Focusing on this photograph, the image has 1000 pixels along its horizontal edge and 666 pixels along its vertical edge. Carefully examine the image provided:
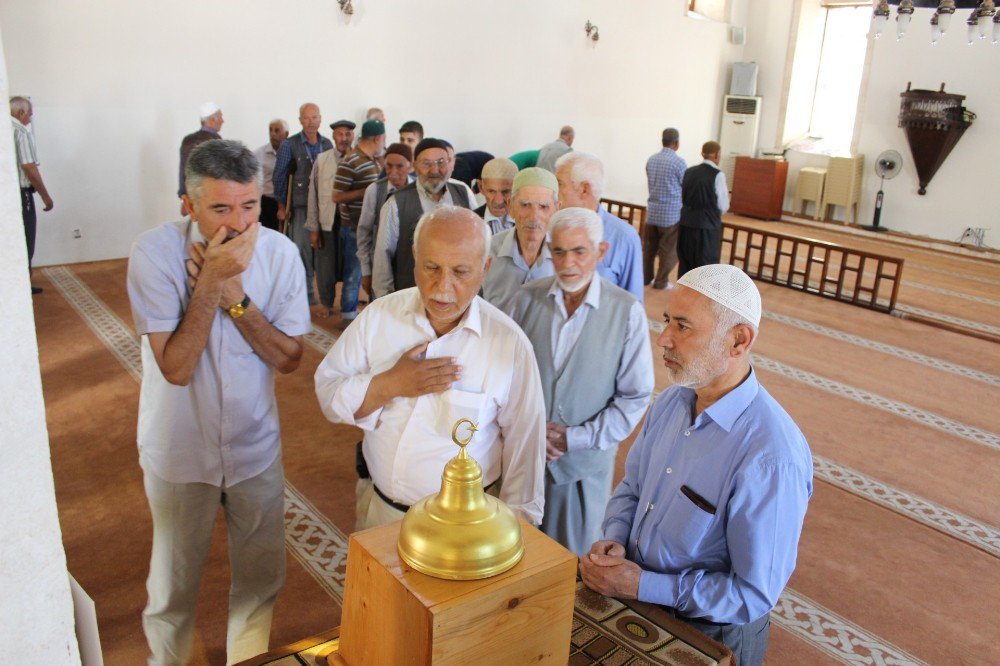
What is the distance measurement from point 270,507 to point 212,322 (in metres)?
0.65

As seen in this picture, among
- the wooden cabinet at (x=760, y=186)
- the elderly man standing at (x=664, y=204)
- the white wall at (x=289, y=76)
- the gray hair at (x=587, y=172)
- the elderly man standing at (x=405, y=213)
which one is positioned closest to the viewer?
the gray hair at (x=587, y=172)

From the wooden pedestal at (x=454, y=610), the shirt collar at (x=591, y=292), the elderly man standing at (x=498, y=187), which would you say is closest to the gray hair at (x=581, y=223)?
the shirt collar at (x=591, y=292)

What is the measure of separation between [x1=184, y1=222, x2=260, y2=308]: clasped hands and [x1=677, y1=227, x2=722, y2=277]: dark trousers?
21.1ft

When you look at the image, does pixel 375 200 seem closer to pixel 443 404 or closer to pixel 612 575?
pixel 443 404

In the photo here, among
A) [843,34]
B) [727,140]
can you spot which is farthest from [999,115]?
[727,140]

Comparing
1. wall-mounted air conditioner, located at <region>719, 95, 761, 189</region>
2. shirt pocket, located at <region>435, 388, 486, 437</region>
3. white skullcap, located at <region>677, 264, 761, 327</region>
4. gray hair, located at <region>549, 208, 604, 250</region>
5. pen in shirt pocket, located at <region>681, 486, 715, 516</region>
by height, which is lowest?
pen in shirt pocket, located at <region>681, 486, 715, 516</region>

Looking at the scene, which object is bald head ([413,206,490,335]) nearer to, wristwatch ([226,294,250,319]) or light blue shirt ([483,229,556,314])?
wristwatch ([226,294,250,319])

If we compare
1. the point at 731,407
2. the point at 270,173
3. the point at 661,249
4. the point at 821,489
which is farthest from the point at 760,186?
the point at 731,407

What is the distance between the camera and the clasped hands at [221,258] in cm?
198

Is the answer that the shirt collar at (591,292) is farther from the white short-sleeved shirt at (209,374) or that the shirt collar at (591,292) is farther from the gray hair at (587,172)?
the gray hair at (587,172)

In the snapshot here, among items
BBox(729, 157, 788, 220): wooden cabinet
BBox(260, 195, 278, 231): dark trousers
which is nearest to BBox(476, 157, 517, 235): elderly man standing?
BBox(260, 195, 278, 231): dark trousers

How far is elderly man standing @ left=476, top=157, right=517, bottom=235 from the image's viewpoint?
421 cm

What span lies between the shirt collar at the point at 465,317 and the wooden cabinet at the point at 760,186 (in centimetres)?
1274

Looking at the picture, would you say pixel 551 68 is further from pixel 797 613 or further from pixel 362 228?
pixel 797 613
